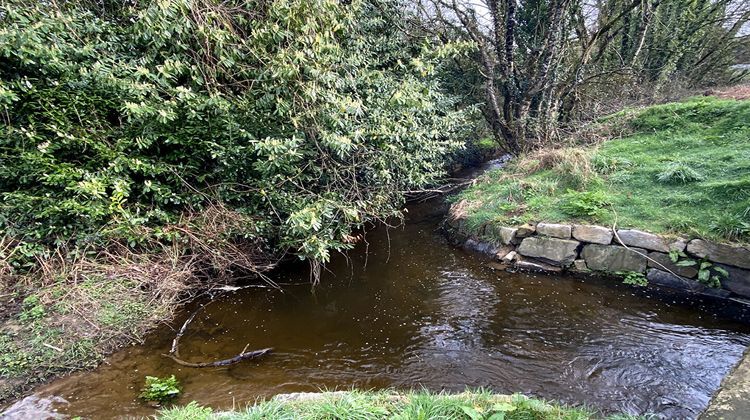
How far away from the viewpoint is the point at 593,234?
5.69 m

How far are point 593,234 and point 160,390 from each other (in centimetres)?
611

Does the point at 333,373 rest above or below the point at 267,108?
below

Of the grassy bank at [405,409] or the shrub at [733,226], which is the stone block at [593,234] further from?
the grassy bank at [405,409]

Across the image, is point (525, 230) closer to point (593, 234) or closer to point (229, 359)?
point (593, 234)

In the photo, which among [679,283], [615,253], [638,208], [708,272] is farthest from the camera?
[638,208]

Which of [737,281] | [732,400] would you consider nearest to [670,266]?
[737,281]

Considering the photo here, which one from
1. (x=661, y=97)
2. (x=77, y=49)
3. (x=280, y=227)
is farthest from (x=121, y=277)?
(x=661, y=97)

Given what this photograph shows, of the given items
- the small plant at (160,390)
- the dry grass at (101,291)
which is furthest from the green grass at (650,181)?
the small plant at (160,390)

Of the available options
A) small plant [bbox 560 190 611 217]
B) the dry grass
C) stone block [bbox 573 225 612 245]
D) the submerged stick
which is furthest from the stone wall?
the dry grass

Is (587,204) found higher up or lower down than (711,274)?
higher up

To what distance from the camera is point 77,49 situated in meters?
4.35

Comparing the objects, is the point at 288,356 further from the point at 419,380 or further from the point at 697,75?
the point at 697,75

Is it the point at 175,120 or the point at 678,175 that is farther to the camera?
the point at 678,175

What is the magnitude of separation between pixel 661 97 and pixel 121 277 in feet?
50.1
